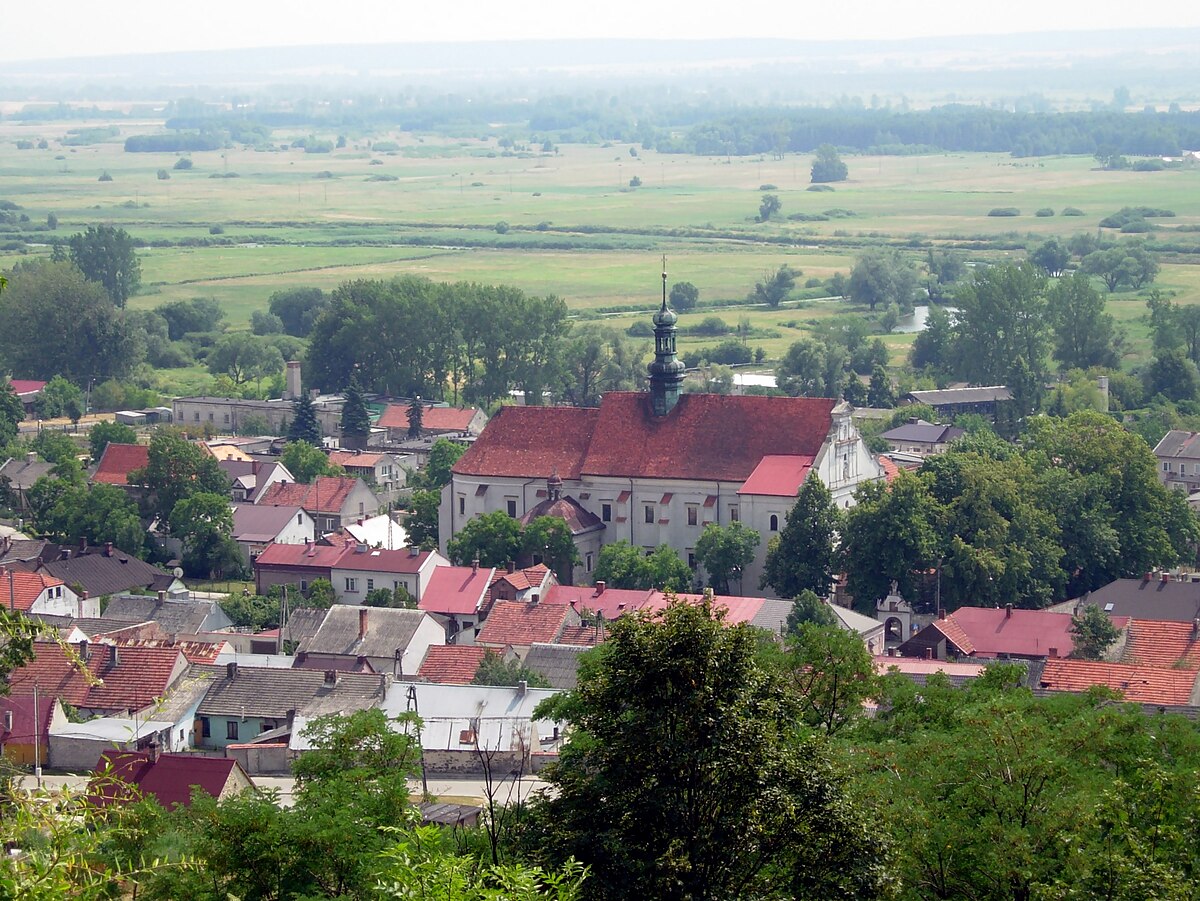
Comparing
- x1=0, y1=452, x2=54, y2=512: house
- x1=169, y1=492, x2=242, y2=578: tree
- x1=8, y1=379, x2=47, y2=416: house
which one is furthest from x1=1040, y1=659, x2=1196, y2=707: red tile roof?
x1=8, y1=379, x2=47, y2=416: house

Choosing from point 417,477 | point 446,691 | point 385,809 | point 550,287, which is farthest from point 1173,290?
point 385,809

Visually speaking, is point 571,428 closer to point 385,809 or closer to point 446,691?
point 446,691

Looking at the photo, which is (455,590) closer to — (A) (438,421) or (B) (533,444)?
(B) (533,444)

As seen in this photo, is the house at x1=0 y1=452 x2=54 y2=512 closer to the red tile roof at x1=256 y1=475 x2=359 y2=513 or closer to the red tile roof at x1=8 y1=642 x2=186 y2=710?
the red tile roof at x1=256 y1=475 x2=359 y2=513

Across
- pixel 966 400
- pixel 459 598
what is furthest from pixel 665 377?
pixel 966 400

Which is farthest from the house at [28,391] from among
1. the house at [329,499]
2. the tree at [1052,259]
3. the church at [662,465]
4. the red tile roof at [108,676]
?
the tree at [1052,259]
